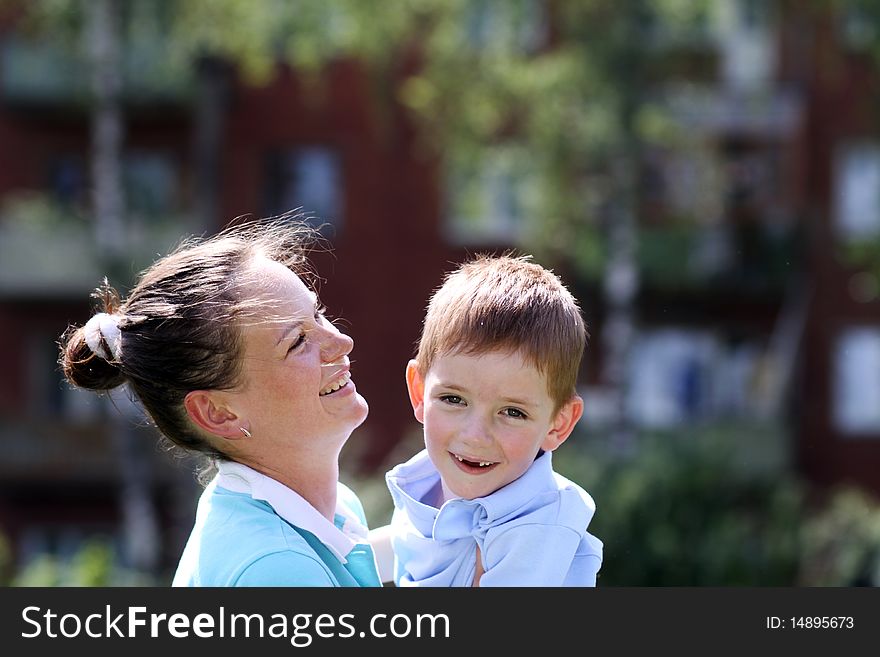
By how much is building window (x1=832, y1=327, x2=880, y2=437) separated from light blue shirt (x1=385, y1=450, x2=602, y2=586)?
15.9m

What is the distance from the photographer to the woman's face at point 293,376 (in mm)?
2174

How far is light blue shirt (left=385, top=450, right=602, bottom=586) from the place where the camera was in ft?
6.89

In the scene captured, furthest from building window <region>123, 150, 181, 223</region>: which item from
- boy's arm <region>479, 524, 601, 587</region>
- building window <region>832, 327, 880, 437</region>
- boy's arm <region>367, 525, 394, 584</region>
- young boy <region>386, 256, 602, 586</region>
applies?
boy's arm <region>479, 524, 601, 587</region>

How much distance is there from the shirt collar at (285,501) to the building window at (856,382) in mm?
16109

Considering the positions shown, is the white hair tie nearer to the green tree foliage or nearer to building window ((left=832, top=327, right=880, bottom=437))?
the green tree foliage

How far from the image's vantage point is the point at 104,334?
7.23ft

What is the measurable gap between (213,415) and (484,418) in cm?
46

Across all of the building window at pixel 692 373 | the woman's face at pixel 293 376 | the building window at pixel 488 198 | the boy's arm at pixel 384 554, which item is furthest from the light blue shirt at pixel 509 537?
the building window at pixel 692 373

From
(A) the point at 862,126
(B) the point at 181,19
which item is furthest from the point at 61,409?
(A) the point at 862,126

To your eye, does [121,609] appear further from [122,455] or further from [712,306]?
[712,306]

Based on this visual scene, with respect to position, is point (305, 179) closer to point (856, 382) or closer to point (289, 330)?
point (856, 382)

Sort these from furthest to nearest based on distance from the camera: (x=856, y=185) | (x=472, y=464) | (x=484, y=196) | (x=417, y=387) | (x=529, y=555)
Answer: (x=856, y=185) < (x=484, y=196) < (x=417, y=387) < (x=472, y=464) < (x=529, y=555)

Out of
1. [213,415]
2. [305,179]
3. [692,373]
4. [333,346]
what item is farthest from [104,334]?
[692,373]

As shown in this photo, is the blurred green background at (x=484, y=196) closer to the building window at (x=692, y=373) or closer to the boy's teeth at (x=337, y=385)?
the building window at (x=692, y=373)
